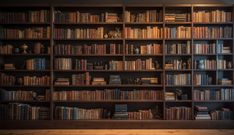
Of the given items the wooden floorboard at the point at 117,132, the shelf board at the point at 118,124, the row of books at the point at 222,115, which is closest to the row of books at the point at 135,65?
the shelf board at the point at 118,124

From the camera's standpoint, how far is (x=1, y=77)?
597 centimetres

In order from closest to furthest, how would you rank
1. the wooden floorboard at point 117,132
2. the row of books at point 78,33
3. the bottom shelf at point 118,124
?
1. the wooden floorboard at point 117,132
2. the bottom shelf at point 118,124
3. the row of books at point 78,33

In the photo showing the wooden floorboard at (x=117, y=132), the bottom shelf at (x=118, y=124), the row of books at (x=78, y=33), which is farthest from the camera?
the row of books at (x=78, y=33)

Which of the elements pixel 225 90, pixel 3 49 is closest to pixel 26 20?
pixel 3 49

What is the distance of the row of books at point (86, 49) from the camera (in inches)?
236

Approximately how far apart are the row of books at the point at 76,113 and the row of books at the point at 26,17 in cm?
179

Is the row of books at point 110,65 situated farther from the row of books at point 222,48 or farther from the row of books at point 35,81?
the row of books at point 222,48

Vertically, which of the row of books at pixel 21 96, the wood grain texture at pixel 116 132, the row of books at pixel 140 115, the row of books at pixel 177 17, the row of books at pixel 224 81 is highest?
the row of books at pixel 177 17

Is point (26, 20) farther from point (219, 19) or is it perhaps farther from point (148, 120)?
→ point (219, 19)

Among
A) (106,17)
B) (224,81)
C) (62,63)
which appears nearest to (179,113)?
(224,81)

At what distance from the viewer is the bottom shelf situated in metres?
5.91

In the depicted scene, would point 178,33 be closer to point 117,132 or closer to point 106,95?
point 106,95

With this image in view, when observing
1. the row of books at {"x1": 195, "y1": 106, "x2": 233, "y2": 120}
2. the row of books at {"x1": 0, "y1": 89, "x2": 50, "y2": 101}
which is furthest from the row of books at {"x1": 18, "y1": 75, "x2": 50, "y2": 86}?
the row of books at {"x1": 195, "y1": 106, "x2": 233, "y2": 120}

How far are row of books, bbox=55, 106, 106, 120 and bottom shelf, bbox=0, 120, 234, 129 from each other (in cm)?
11
